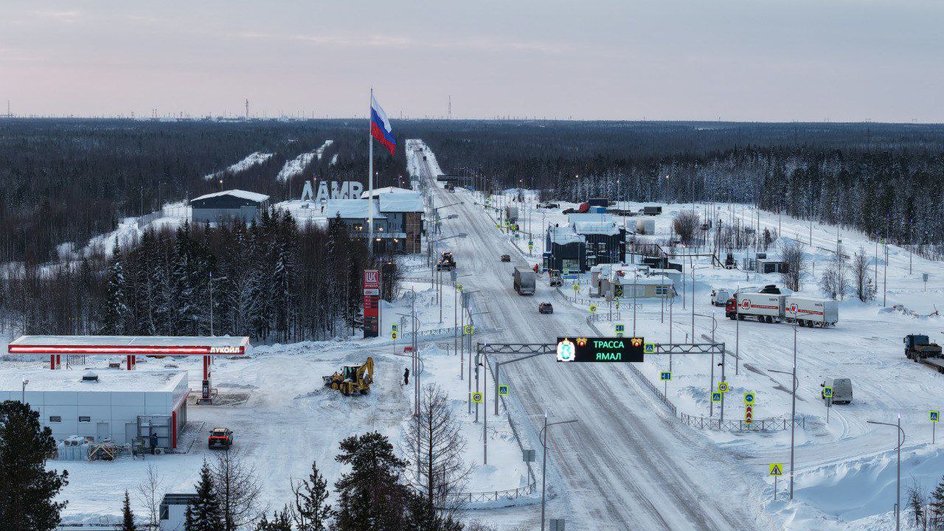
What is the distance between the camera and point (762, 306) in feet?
261

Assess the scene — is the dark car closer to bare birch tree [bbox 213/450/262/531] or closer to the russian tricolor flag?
bare birch tree [bbox 213/450/262/531]

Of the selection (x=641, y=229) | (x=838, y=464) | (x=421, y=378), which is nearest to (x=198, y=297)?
(x=421, y=378)

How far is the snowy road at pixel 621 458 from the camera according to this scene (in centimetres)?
3978

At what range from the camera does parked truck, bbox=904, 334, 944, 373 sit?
65250 millimetres

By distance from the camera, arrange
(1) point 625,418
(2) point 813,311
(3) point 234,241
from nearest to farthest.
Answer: (1) point 625,418, (2) point 813,311, (3) point 234,241

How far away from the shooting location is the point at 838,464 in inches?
1737

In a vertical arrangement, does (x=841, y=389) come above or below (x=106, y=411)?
below

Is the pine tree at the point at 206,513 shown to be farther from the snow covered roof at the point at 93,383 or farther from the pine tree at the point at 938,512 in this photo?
the pine tree at the point at 938,512

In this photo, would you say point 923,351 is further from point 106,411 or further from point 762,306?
point 106,411

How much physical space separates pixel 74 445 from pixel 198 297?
29807mm

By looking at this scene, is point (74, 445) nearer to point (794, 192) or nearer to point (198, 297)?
point (198, 297)

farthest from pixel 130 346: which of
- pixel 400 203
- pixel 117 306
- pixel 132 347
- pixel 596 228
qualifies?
pixel 400 203

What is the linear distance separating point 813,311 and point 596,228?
30111mm

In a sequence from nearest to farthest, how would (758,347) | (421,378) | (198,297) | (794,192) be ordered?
(421,378) → (758,347) → (198,297) → (794,192)
